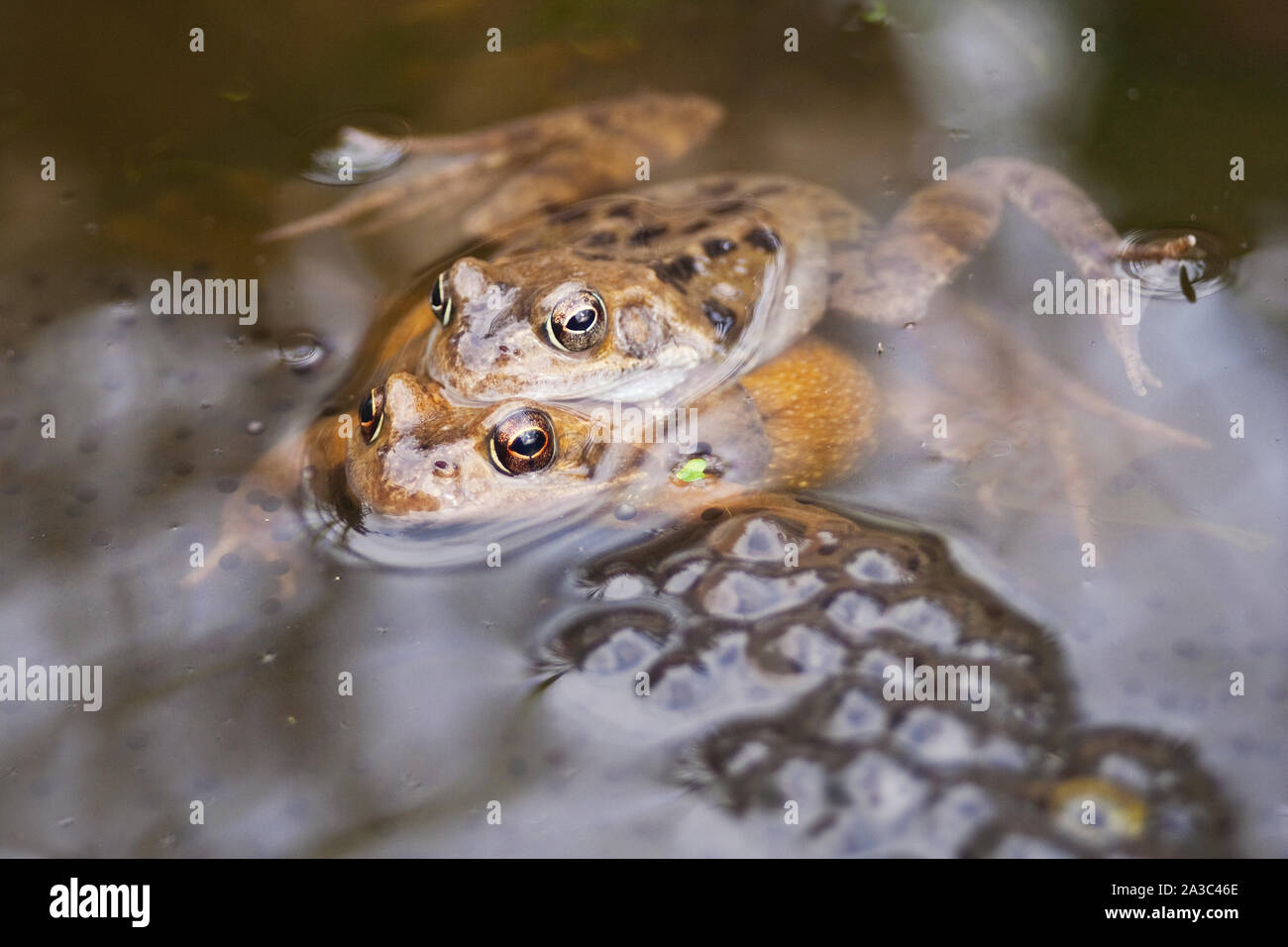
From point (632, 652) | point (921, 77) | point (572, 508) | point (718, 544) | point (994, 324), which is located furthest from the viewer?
point (921, 77)

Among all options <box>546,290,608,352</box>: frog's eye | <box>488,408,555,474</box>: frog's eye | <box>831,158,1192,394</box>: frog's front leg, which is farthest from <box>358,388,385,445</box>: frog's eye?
<box>831,158,1192,394</box>: frog's front leg

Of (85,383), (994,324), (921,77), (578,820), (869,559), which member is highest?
(921,77)

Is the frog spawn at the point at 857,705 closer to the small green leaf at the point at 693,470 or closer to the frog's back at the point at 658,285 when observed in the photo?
the small green leaf at the point at 693,470

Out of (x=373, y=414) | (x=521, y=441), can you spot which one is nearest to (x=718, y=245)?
(x=521, y=441)

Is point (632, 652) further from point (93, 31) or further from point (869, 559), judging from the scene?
point (93, 31)

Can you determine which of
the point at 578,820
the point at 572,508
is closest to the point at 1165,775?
the point at 578,820

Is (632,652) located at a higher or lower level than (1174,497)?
lower

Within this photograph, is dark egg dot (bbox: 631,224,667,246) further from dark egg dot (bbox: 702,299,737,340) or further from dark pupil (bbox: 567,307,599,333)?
dark pupil (bbox: 567,307,599,333)

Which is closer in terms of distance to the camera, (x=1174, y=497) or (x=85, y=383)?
(x=1174, y=497)
